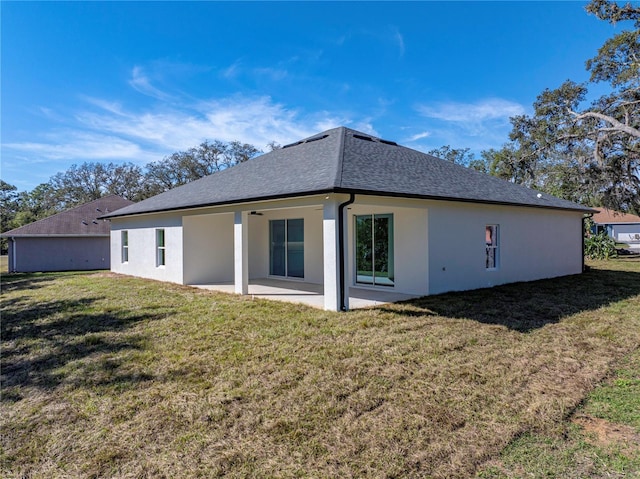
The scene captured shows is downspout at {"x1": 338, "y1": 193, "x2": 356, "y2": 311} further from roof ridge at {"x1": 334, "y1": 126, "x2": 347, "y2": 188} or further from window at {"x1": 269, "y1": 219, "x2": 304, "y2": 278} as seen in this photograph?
window at {"x1": 269, "y1": 219, "x2": 304, "y2": 278}

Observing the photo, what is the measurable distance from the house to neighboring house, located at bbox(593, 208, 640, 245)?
3473 centimetres

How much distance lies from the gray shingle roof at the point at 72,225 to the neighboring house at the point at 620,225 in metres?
48.4

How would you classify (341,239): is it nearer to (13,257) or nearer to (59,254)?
(59,254)

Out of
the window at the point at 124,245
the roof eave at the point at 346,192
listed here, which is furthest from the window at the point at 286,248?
the window at the point at 124,245

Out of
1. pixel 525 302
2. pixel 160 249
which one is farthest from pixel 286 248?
pixel 525 302

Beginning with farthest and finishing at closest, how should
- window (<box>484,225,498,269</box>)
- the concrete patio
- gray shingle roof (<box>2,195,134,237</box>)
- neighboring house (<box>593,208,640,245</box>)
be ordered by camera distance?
neighboring house (<box>593,208,640,245</box>) < gray shingle roof (<box>2,195,134,237</box>) < window (<box>484,225,498,269</box>) < the concrete patio

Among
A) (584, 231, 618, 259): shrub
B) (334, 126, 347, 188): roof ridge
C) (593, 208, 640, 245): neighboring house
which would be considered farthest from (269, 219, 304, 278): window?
(593, 208, 640, 245): neighboring house

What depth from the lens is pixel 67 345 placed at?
20.5 feet

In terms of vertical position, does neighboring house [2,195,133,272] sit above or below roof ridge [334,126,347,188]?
below

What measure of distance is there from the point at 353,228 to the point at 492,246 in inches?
182

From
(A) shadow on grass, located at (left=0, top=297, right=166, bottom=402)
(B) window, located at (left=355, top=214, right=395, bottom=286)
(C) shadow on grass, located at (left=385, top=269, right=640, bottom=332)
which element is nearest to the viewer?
(A) shadow on grass, located at (left=0, top=297, right=166, bottom=402)

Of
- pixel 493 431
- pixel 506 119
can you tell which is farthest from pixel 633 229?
pixel 493 431

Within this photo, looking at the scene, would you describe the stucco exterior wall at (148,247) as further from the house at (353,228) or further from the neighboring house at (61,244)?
the neighboring house at (61,244)

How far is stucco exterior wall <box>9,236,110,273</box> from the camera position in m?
23.1
